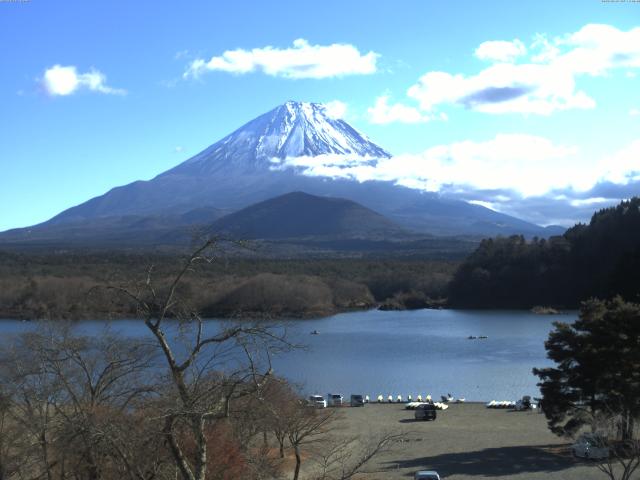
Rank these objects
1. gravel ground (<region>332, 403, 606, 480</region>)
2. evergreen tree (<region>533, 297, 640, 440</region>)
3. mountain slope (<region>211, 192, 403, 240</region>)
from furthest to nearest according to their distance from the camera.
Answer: mountain slope (<region>211, 192, 403, 240</region>) → evergreen tree (<region>533, 297, 640, 440</region>) → gravel ground (<region>332, 403, 606, 480</region>)

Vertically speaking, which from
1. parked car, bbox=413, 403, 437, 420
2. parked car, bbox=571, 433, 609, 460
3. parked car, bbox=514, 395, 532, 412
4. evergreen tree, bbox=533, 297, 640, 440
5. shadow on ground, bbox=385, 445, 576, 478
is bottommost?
parked car, bbox=514, 395, 532, 412

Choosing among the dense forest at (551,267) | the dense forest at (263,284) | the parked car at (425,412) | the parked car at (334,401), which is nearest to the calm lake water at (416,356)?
the parked car at (334,401)

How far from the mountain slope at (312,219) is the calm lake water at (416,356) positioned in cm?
6831

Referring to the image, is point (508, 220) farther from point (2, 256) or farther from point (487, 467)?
point (487, 467)

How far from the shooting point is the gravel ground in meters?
11.6

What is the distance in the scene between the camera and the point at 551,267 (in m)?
50.6

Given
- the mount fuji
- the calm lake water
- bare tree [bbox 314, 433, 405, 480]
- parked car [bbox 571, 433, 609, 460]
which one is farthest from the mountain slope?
parked car [bbox 571, 433, 609, 460]

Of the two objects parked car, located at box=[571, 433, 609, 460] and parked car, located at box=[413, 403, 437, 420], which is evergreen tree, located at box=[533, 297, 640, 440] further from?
parked car, located at box=[413, 403, 437, 420]

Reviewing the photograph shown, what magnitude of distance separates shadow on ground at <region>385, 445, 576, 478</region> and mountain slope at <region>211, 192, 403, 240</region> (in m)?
92.8

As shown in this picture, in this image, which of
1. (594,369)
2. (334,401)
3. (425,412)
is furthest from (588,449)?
(334,401)

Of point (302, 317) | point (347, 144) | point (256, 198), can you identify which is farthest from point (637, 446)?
point (347, 144)

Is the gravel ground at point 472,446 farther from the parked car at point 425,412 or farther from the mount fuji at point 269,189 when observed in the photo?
the mount fuji at point 269,189

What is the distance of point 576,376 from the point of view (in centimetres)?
1255

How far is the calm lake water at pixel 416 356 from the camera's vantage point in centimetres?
2252
